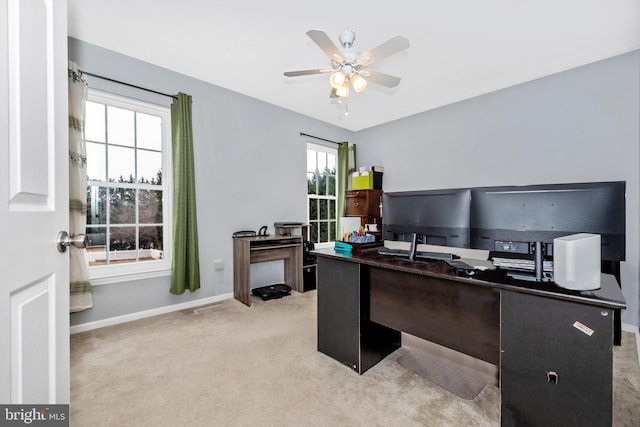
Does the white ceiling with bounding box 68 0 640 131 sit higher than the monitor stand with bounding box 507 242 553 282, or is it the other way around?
the white ceiling with bounding box 68 0 640 131

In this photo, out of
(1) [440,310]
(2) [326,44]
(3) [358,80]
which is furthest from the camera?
(3) [358,80]

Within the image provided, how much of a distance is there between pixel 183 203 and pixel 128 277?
0.93 m

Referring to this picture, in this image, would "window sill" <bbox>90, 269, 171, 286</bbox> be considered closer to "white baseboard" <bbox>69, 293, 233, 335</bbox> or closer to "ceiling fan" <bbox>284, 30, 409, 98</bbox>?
"white baseboard" <bbox>69, 293, 233, 335</bbox>

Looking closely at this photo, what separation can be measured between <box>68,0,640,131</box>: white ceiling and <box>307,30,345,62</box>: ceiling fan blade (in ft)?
1.28

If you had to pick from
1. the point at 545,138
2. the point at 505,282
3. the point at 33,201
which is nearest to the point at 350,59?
the point at 505,282

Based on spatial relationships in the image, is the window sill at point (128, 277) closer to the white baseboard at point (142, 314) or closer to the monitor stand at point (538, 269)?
the white baseboard at point (142, 314)

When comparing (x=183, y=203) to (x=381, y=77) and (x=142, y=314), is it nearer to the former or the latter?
(x=142, y=314)

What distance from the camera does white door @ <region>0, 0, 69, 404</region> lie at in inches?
23.1

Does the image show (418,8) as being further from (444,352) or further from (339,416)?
(339,416)

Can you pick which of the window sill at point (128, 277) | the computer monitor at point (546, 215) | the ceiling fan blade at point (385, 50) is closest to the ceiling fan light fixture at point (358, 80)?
the ceiling fan blade at point (385, 50)

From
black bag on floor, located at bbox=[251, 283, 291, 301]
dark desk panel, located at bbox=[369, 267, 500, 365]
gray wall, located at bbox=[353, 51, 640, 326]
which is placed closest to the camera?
dark desk panel, located at bbox=[369, 267, 500, 365]

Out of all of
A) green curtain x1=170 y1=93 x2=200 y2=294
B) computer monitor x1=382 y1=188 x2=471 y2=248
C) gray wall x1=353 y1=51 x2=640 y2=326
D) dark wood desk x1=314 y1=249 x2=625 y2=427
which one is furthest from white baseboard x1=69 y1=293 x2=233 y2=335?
gray wall x1=353 y1=51 x2=640 y2=326

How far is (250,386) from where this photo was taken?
5.98ft

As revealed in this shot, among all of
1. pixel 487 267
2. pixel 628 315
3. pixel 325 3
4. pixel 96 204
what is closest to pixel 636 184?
pixel 628 315
